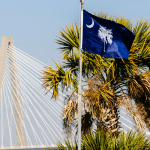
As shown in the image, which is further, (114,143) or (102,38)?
(102,38)

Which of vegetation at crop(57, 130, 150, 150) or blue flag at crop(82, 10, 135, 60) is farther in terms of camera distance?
blue flag at crop(82, 10, 135, 60)

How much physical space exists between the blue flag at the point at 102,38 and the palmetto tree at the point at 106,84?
1.70m

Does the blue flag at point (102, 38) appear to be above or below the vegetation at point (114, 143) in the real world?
above

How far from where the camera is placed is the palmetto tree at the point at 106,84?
9.27 m

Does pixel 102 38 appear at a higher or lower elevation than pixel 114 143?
higher

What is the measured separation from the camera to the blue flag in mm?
7723

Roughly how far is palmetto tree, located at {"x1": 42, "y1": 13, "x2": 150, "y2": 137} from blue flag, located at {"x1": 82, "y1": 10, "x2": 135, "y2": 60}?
1.70 m

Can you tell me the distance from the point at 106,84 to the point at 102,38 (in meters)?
2.03

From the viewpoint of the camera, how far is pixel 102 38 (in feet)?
25.7

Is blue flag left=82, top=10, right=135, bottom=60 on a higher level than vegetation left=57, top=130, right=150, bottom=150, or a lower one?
higher

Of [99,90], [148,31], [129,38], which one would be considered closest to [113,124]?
[99,90]

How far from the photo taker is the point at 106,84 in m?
9.33

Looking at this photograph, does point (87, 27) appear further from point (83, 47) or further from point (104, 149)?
point (104, 149)

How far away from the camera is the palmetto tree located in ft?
30.4
